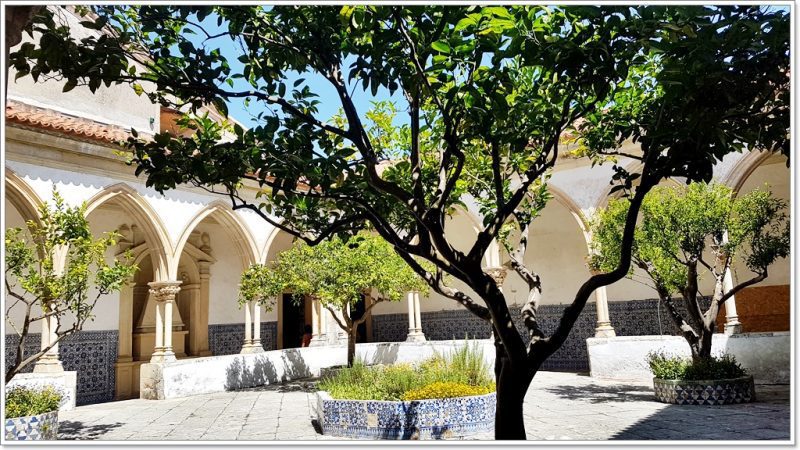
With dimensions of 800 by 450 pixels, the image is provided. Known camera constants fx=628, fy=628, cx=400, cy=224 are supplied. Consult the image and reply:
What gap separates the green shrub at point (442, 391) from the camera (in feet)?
21.2

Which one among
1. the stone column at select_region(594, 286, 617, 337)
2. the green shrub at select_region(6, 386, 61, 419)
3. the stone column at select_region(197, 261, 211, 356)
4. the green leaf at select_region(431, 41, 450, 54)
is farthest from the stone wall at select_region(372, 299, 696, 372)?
the green leaf at select_region(431, 41, 450, 54)

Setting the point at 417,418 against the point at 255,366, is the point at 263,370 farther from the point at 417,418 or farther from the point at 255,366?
the point at 417,418

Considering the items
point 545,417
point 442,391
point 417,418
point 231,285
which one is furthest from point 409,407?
point 231,285

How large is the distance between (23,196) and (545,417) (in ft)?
26.0

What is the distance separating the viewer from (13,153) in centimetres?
912

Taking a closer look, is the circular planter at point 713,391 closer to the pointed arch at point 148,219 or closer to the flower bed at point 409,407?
the flower bed at point 409,407

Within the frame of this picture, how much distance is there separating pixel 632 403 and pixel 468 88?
6.34 meters

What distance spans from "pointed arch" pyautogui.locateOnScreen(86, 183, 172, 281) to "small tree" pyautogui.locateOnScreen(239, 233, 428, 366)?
5.08ft

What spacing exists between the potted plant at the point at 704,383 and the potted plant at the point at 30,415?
281 inches

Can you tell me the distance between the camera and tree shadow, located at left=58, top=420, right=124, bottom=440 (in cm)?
731

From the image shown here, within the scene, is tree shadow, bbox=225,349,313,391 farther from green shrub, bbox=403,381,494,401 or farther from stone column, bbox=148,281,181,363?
green shrub, bbox=403,381,494,401

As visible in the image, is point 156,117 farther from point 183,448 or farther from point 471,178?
point 183,448

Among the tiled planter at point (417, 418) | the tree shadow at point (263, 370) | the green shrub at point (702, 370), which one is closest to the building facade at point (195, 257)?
the tree shadow at point (263, 370)

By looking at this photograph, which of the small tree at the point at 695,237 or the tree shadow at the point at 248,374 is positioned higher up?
the small tree at the point at 695,237
